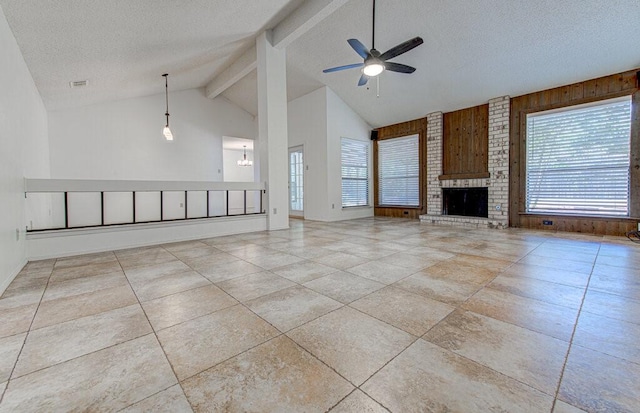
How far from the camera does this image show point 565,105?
16.8ft

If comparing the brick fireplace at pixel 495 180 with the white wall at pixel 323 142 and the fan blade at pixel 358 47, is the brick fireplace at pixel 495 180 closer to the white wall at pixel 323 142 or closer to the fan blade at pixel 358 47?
the white wall at pixel 323 142

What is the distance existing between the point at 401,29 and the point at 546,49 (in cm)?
237

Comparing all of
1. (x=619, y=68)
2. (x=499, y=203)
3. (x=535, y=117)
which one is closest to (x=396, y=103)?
(x=535, y=117)

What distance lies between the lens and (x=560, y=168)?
5.23 m

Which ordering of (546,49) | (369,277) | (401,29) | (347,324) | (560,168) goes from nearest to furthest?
1. (347,324)
2. (369,277)
3. (546,49)
4. (401,29)
5. (560,168)

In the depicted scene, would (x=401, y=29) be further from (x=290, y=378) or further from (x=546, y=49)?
(x=290, y=378)

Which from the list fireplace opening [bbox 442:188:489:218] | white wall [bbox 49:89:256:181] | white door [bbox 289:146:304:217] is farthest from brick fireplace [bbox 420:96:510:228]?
white wall [bbox 49:89:256:181]

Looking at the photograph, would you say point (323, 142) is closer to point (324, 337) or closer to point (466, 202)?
point (466, 202)

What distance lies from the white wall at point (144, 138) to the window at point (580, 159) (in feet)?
25.7

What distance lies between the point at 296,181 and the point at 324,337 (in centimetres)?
682

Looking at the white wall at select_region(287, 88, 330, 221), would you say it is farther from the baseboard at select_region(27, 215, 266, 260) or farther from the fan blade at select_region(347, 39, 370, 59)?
the fan blade at select_region(347, 39, 370, 59)

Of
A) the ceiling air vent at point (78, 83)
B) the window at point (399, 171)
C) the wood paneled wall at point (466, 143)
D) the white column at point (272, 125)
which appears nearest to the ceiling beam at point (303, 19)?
the white column at point (272, 125)

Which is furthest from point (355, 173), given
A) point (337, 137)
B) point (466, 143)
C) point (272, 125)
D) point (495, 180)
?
point (495, 180)

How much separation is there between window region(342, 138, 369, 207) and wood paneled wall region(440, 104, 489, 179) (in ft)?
7.34
